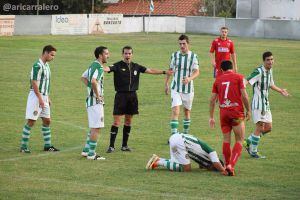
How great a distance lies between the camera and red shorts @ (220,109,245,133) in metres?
14.9

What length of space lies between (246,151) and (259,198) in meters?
4.91

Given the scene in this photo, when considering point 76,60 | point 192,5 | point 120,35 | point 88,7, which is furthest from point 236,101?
point 192,5

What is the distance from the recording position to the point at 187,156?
15.1 m

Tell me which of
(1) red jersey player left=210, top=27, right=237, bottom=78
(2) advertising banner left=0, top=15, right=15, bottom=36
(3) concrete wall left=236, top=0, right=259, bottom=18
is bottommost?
(1) red jersey player left=210, top=27, right=237, bottom=78

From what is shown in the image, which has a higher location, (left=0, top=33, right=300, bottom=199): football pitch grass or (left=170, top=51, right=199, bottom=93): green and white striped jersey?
(left=170, top=51, right=199, bottom=93): green and white striped jersey

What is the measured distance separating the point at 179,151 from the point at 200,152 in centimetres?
38

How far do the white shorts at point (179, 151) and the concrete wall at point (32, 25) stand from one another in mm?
40800

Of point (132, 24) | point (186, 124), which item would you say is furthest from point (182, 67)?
point (132, 24)

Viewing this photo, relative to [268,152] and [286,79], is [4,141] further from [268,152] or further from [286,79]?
[286,79]

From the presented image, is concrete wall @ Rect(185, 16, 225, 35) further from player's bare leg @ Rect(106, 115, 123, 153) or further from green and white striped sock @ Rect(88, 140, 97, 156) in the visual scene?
green and white striped sock @ Rect(88, 140, 97, 156)

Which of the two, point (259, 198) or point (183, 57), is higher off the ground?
point (183, 57)

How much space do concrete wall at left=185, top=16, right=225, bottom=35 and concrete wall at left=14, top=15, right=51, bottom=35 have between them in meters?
11.3

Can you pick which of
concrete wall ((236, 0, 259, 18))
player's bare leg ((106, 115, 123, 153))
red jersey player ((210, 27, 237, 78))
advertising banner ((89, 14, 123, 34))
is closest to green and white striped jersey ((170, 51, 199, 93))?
player's bare leg ((106, 115, 123, 153))

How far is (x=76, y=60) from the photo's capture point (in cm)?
3912
